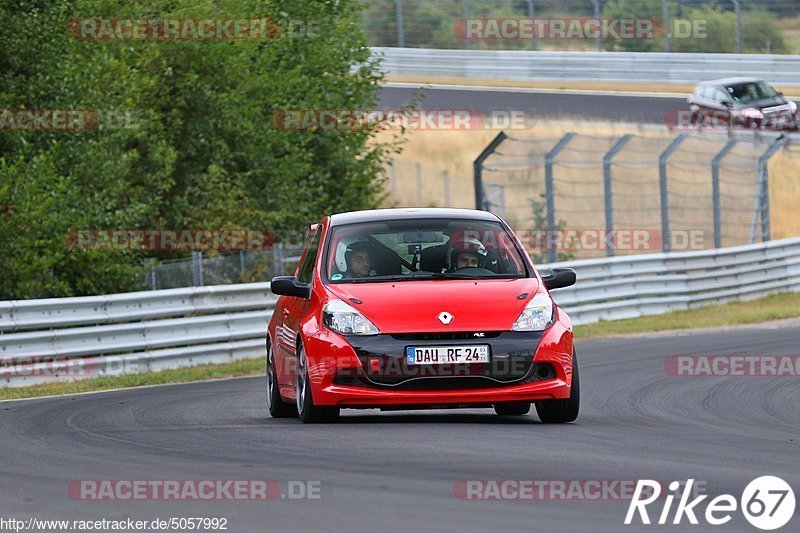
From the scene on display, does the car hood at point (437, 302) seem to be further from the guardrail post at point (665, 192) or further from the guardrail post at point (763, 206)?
the guardrail post at point (763, 206)

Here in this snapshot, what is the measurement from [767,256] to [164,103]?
34.9ft

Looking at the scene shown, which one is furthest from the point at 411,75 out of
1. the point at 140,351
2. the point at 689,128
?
the point at 140,351

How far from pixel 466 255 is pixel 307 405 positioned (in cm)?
154

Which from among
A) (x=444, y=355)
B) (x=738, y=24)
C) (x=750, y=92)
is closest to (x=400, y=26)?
(x=738, y=24)

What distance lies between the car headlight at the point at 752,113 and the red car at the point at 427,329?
29799mm

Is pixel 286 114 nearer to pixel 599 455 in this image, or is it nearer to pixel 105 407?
pixel 105 407

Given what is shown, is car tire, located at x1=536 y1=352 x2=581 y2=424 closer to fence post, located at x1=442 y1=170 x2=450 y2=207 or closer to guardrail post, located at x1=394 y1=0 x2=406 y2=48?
fence post, located at x1=442 y1=170 x2=450 y2=207

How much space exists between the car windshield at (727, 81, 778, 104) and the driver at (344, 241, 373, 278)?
3047 cm

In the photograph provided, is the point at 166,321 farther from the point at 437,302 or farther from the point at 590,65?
the point at 590,65

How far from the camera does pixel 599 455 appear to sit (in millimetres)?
7977

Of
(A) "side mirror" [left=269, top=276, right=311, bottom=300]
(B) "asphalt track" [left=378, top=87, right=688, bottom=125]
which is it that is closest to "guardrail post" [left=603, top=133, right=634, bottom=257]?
(A) "side mirror" [left=269, top=276, right=311, bottom=300]

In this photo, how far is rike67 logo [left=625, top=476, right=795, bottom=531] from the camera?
6.04 m

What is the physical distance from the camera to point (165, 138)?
26.2 m

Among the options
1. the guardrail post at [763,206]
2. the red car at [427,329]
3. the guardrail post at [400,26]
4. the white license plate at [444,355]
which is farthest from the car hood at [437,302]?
the guardrail post at [400,26]
